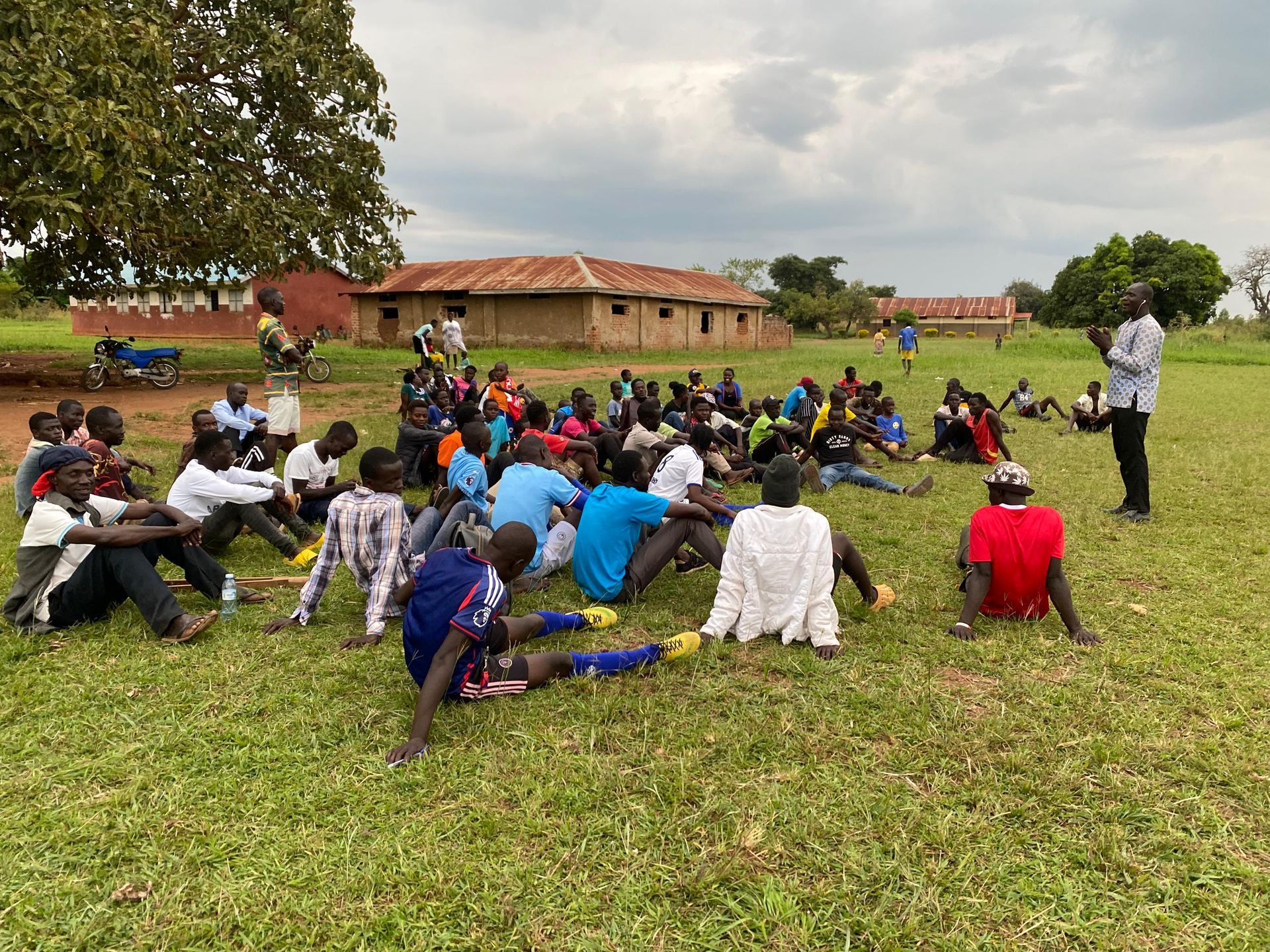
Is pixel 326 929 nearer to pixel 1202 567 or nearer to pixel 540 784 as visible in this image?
pixel 540 784

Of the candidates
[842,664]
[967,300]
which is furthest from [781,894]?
[967,300]

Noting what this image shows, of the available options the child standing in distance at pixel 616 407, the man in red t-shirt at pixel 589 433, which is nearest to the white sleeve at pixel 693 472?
the man in red t-shirt at pixel 589 433

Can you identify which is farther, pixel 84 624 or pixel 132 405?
pixel 132 405

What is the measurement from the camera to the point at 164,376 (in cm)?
1683

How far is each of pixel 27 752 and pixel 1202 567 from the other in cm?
755

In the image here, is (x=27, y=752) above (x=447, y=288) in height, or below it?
A: below

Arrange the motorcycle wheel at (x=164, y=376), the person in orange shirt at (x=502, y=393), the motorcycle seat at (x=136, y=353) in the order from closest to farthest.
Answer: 1. the person in orange shirt at (x=502, y=393)
2. the motorcycle seat at (x=136, y=353)
3. the motorcycle wheel at (x=164, y=376)

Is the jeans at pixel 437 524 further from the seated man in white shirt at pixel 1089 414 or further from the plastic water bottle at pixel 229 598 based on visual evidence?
the seated man in white shirt at pixel 1089 414

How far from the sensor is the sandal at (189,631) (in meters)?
4.60

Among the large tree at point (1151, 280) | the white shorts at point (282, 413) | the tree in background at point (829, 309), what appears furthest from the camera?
the tree in background at point (829, 309)

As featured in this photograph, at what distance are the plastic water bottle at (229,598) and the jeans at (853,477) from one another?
618cm

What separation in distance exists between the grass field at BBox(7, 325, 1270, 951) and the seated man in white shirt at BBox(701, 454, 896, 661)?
6.1 inches

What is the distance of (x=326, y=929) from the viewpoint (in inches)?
101

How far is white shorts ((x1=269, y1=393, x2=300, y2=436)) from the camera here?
8.44 meters
